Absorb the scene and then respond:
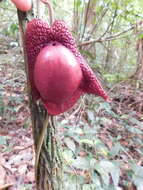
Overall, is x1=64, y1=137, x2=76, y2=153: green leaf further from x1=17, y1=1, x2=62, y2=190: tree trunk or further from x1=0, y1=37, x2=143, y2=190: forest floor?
x1=17, y1=1, x2=62, y2=190: tree trunk

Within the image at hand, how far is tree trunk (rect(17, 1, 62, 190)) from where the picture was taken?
54cm

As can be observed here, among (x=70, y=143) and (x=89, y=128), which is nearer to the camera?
(x=70, y=143)

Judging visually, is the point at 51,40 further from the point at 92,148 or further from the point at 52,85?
the point at 92,148

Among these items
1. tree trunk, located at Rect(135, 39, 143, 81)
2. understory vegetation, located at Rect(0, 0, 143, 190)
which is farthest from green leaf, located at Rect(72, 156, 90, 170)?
tree trunk, located at Rect(135, 39, 143, 81)

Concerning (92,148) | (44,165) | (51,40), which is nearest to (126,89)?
(92,148)

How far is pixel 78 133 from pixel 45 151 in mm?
767

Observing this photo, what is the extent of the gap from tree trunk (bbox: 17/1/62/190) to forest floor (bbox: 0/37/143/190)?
7.9 inches

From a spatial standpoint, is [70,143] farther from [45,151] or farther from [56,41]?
[56,41]

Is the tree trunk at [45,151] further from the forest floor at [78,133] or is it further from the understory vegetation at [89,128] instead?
Answer: the forest floor at [78,133]

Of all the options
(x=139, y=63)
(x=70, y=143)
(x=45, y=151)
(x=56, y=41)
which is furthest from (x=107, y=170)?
(x=139, y=63)

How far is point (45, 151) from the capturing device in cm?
60

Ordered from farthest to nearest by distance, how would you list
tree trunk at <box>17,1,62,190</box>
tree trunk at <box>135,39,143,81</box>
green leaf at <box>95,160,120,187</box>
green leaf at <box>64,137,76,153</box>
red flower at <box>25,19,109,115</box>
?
tree trunk at <box>135,39,143,81</box>
green leaf at <box>64,137,76,153</box>
green leaf at <box>95,160,120,187</box>
tree trunk at <box>17,1,62,190</box>
red flower at <box>25,19,109,115</box>

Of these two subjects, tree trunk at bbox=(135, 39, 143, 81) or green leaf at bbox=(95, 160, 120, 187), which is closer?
green leaf at bbox=(95, 160, 120, 187)

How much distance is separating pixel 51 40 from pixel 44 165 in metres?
0.38
